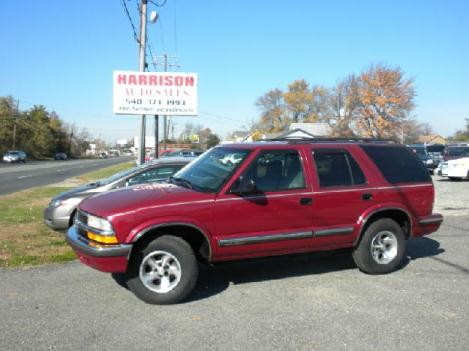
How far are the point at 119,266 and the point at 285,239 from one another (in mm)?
1943

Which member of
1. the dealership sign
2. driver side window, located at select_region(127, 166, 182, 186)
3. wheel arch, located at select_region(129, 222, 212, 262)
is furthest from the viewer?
the dealership sign

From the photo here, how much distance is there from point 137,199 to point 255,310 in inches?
67.3

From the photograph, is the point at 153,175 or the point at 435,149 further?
the point at 435,149

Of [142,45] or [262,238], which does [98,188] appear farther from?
[142,45]

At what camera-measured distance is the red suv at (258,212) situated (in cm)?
499

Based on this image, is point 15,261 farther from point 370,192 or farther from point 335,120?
point 335,120

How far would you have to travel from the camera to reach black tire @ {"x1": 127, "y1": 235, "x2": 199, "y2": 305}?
16.4 ft

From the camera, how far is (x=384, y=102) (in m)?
66.8

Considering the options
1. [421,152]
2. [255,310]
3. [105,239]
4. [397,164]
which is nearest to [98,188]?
[105,239]

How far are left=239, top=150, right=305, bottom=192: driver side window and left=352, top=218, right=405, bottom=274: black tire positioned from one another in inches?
49.0

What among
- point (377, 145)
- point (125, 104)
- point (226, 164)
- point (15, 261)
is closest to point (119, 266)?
point (226, 164)

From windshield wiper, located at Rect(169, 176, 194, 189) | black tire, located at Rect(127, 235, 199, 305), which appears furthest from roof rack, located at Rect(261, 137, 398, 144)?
black tire, located at Rect(127, 235, 199, 305)

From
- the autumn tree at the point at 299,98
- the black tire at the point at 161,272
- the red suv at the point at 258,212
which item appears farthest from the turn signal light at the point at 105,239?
the autumn tree at the point at 299,98

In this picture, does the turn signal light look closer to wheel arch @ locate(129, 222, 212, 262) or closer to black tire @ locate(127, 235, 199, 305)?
wheel arch @ locate(129, 222, 212, 262)
